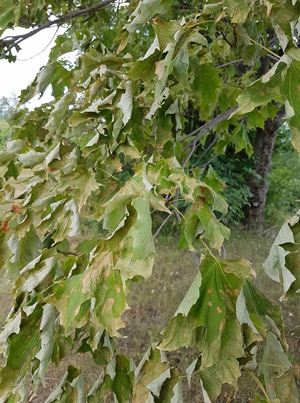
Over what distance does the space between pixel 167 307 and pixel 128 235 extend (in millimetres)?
3740

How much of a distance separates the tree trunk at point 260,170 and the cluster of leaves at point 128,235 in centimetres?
560

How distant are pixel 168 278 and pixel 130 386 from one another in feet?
12.4

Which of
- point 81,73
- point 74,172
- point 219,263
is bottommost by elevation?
point 219,263

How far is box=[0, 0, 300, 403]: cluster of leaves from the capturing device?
0.81 metres

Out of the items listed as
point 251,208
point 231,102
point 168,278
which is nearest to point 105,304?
point 231,102

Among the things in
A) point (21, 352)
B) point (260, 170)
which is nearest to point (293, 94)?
point (21, 352)

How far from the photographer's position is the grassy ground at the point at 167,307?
316 cm

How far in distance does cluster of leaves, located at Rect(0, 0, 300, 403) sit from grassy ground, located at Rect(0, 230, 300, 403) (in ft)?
6.18

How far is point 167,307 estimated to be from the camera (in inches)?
170

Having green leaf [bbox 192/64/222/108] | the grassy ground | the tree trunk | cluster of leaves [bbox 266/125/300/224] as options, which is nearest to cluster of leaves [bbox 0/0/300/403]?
green leaf [bbox 192/64/222/108]

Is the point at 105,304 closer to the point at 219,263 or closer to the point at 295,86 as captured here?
the point at 219,263

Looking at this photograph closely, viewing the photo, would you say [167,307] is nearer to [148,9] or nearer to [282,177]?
[148,9]

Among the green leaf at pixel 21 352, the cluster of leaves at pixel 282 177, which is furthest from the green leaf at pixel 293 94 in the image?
the cluster of leaves at pixel 282 177

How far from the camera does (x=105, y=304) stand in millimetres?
805
